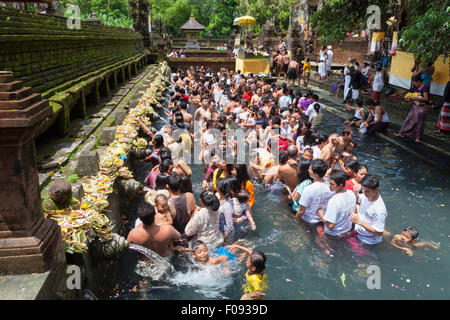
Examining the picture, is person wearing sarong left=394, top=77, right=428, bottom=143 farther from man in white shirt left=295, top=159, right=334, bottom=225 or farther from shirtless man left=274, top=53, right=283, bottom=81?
shirtless man left=274, top=53, right=283, bottom=81

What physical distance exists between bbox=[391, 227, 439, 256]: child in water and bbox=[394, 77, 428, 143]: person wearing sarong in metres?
5.93

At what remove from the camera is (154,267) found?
4.87 m

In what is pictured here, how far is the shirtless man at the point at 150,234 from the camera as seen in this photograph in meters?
4.40

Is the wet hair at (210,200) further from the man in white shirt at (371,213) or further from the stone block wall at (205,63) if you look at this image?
the stone block wall at (205,63)

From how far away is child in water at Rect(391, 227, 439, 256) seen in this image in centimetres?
558

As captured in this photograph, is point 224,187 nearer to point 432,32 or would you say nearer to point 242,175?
point 242,175

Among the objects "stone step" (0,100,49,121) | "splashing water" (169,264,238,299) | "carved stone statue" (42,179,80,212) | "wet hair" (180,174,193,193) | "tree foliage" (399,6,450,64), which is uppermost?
"tree foliage" (399,6,450,64)

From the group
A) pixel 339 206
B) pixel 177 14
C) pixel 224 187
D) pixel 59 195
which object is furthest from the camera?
pixel 177 14

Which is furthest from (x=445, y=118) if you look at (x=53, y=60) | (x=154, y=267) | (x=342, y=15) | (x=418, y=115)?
(x=53, y=60)

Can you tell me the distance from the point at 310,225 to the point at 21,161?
4868 millimetres

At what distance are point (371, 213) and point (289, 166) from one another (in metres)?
2.02

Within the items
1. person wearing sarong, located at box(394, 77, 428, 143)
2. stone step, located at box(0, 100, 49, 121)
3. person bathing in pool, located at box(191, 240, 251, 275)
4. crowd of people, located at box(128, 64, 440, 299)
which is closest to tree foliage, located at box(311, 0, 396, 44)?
person wearing sarong, located at box(394, 77, 428, 143)
